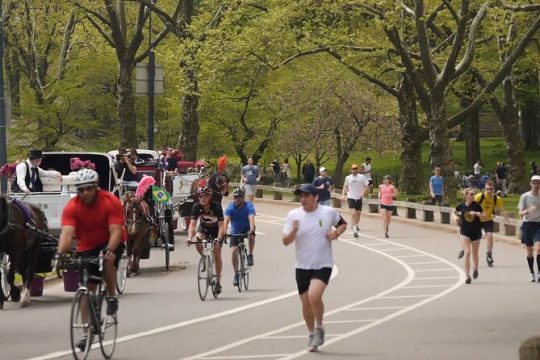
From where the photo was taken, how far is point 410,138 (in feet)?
177

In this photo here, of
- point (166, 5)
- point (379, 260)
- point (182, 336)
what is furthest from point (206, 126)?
point (182, 336)

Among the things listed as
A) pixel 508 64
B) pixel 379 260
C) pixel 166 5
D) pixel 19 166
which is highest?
pixel 166 5

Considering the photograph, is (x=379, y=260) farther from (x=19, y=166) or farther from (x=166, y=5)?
(x=166, y=5)

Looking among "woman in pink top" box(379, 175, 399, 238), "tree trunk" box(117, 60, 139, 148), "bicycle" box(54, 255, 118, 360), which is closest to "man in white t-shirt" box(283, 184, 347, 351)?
"bicycle" box(54, 255, 118, 360)

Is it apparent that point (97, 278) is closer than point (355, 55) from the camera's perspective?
Yes

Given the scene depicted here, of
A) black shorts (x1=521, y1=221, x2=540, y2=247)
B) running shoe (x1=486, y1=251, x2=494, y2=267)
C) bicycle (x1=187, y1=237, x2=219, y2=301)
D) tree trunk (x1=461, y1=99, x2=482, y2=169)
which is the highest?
tree trunk (x1=461, y1=99, x2=482, y2=169)

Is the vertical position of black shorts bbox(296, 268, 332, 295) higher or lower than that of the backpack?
lower

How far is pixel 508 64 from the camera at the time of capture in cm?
4500

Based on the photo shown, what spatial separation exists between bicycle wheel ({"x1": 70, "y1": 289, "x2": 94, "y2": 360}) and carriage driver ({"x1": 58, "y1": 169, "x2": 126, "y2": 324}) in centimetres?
42

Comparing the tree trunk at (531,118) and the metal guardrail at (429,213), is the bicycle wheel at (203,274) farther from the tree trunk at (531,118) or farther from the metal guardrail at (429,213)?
the tree trunk at (531,118)

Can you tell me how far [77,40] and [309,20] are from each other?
670 inches

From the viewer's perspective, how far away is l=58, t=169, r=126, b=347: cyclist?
14.0 m

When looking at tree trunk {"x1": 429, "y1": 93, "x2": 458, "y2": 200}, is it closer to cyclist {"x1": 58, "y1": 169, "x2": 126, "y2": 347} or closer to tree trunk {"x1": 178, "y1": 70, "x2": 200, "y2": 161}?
tree trunk {"x1": 178, "y1": 70, "x2": 200, "y2": 161}

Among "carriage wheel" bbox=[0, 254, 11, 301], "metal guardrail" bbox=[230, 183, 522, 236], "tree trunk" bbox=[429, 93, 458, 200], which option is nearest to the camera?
"carriage wheel" bbox=[0, 254, 11, 301]
